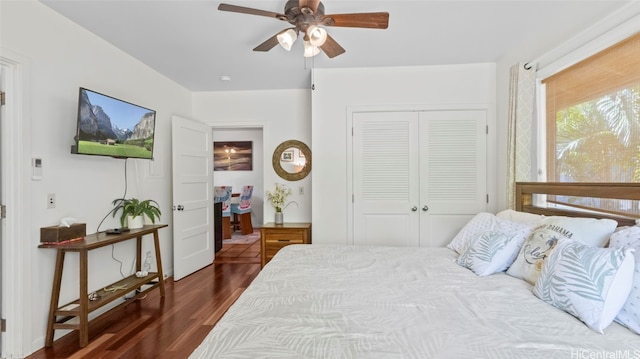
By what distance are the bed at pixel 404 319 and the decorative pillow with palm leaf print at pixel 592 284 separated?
37 millimetres

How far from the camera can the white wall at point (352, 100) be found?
326cm

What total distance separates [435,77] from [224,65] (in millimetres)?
2398

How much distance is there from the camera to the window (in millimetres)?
1710

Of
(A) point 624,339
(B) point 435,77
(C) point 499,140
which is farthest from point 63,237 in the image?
(C) point 499,140

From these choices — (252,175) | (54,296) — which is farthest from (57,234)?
(252,175)

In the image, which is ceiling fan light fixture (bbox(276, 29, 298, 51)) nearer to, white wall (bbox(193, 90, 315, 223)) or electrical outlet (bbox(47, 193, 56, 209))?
electrical outlet (bbox(47, 193, 56, 209))

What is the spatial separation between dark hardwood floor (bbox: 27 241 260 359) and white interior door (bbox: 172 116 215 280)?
1.01 feet

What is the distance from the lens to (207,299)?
2.98 meters

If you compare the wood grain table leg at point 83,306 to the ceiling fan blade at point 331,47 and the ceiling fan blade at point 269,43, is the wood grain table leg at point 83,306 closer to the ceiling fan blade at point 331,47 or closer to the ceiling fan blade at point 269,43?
the ceiling fan blade at point 269,43

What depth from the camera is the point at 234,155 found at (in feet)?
23.7

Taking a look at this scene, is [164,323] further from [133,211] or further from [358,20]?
[358,20]

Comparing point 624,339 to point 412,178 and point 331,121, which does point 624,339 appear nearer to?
point 412,178

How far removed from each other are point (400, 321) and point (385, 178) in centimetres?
234

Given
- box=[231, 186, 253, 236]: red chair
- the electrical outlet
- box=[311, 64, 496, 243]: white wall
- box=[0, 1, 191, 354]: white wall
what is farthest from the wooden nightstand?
box=[231, 186, 253, 236]: red chair
